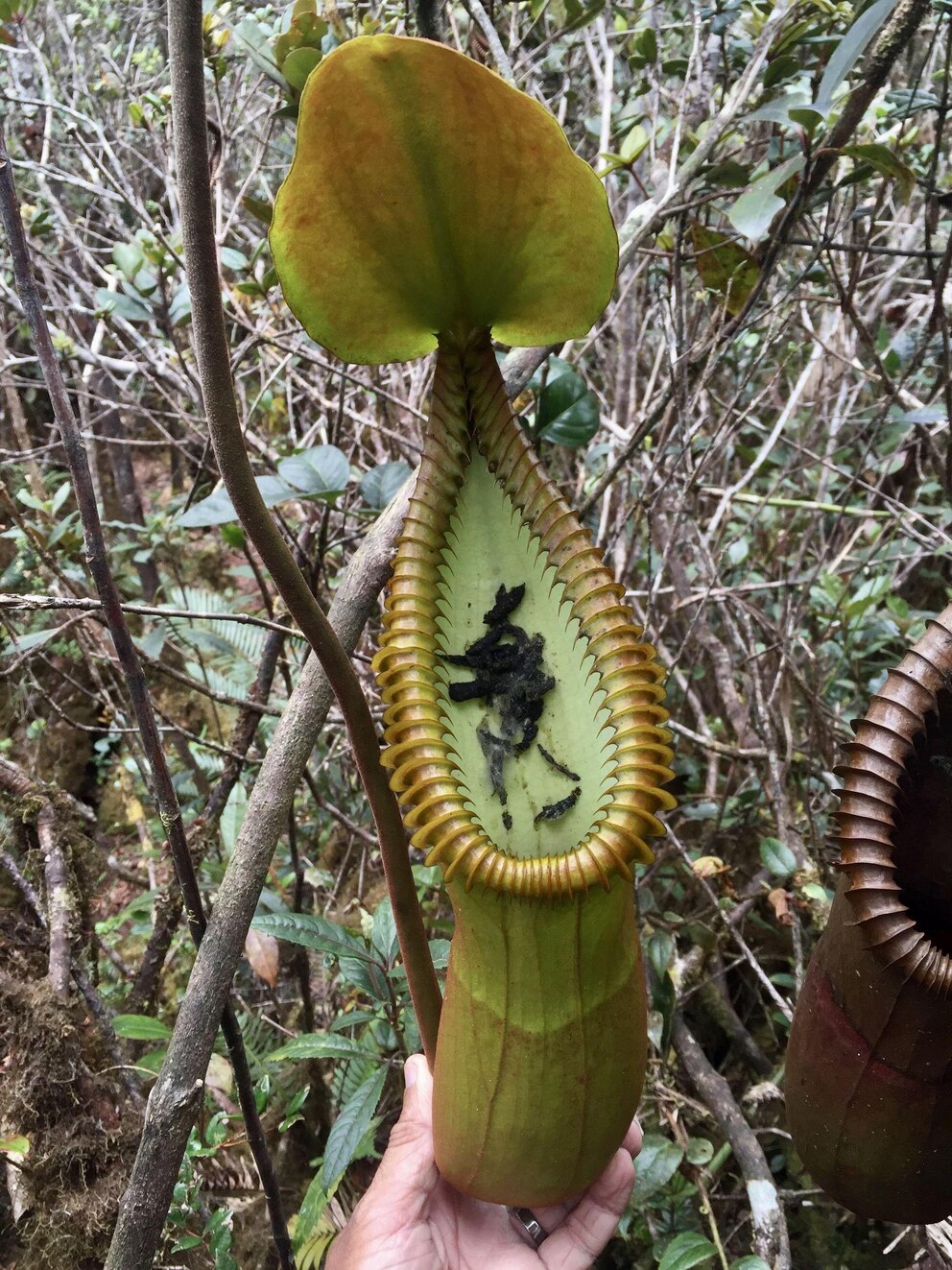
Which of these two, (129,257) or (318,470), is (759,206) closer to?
(318,470)

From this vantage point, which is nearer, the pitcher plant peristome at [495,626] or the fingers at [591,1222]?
the pitcher plant peristome at [495,626]

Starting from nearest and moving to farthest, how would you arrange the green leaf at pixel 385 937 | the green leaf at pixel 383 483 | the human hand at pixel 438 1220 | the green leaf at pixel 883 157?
the human hand at pixel 438 1220 < the green leaf at pixel 883 157 < the green leaf at pixel 385 937 < the green leaf at pixel 383 483

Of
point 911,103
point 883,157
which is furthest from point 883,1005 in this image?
point 911,103

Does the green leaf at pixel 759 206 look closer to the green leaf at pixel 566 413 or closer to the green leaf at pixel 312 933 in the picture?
the green leaf at pixel 566 413

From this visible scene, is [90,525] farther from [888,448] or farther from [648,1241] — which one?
[888,448]

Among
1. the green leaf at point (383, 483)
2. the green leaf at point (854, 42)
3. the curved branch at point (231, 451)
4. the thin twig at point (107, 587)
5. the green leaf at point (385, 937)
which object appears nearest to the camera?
the curved branch at point (231, 451)

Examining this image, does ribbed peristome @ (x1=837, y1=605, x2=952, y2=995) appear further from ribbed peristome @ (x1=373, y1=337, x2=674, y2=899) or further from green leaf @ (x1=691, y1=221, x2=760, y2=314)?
green leaf @ (x1=691, y1=221, x2=760, y2=314)

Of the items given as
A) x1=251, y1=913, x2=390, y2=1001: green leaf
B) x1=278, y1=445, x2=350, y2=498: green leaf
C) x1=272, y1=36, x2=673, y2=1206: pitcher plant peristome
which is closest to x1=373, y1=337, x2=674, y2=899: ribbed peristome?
x1=272, y1=36, x2=673, y2=1206: pitcher plant peristome

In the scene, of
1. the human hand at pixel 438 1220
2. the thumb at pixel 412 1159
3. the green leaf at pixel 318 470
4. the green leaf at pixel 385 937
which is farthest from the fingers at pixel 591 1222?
the green leaf at pixel 318 470
